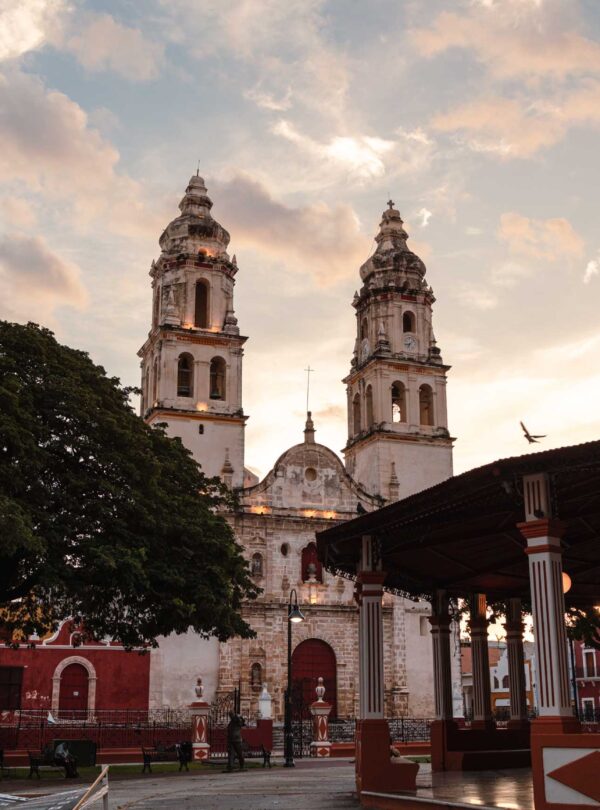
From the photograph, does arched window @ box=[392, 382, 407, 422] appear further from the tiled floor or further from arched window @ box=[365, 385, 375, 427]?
the tiled floor

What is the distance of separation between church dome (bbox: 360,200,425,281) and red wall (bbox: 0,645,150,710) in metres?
21.5

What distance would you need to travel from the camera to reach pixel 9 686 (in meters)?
26.0

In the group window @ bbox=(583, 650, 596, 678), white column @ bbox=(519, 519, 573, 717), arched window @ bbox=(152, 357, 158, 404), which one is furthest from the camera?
window @ bbox=(583, 650, 596, 678)

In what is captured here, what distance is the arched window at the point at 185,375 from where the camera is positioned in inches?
1587

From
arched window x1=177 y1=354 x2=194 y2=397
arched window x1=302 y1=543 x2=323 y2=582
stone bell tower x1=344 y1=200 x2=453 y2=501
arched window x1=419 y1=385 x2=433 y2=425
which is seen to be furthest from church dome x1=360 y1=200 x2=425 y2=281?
arched window x1=302 y1=543 x2=323 y2=582

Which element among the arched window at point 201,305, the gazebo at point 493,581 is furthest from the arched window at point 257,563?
the gazebo at point 493,581

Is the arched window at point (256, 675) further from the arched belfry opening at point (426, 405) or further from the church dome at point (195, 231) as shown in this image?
the church dome at point (195, 231)

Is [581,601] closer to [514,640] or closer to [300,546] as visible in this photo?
[514,640]

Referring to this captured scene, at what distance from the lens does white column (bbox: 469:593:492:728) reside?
16438 mm

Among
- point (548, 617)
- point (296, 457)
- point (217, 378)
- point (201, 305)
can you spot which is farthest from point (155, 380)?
point (548, 617)

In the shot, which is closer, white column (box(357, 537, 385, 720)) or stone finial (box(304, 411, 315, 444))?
white column (box(357, 537, 385, 720))

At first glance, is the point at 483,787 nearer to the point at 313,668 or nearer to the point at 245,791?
the point at 245,791

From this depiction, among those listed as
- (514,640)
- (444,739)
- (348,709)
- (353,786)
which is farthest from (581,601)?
(348,709)

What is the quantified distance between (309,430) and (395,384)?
4.54m
